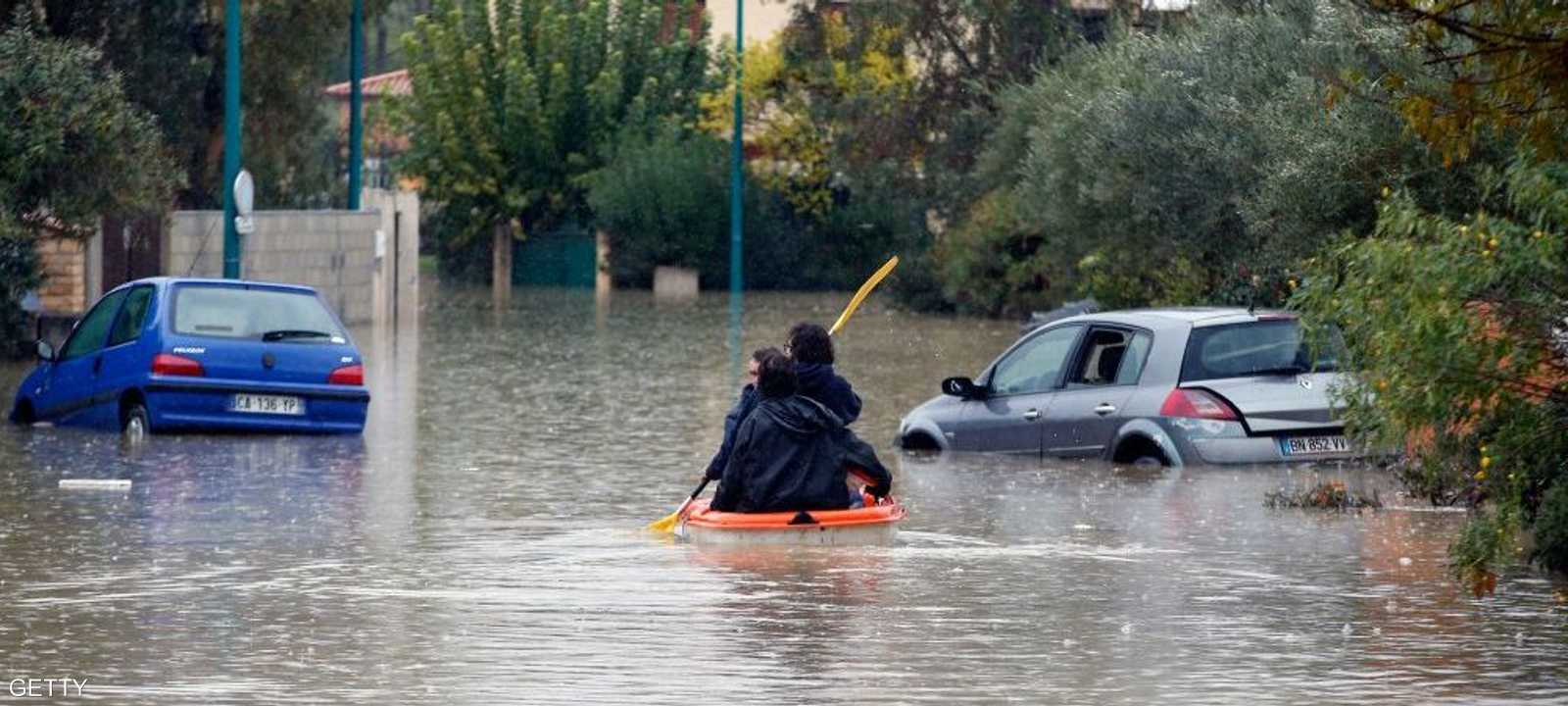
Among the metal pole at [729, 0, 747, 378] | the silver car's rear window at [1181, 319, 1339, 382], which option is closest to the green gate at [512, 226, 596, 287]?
the metal pole at [729, 0, 747, 378]

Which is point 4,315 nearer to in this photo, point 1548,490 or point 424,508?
point 424,508

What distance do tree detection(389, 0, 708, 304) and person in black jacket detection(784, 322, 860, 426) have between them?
4862 cm

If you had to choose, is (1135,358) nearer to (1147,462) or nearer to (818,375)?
(1147,462)

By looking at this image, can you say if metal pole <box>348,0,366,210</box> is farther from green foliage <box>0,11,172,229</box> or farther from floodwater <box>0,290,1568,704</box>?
floodwater <box>0,290,1568,704</box>

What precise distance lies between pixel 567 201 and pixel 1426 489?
51659 mm

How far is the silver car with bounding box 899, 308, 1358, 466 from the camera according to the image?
18.0m

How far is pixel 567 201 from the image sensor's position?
6612 cm

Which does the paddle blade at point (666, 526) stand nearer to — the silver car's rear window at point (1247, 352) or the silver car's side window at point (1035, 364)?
the silver car's rear window at point (1247, 352)

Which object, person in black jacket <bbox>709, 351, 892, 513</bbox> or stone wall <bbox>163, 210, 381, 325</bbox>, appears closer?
person in black jacket <bbox>709, 351, 892, 513</bbox>

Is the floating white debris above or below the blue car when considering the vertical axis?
below

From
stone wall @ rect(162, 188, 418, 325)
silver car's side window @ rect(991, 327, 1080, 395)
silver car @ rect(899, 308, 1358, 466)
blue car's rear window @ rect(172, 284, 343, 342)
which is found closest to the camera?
silver car @ rect(899, 308, 1358, 466)

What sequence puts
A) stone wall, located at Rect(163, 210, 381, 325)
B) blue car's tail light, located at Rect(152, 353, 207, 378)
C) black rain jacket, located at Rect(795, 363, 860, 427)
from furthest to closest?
stone wall, located at Rect(163, 210, 381, 325)
blue car's tail light, located at Rect(152, 353, 207, 378)
black rain jacket, located at Rect(795, 363, 860, 427)

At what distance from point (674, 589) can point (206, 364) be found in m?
9.44

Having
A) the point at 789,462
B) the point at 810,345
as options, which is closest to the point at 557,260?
the point at 810,345
